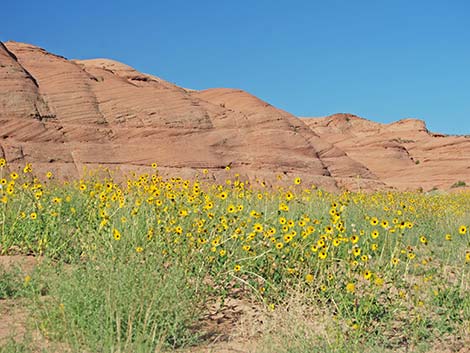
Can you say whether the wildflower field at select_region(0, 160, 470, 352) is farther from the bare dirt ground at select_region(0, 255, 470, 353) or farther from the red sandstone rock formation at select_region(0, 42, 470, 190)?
the red sandstone rock formation at select_region(0, 42, 470, 190)

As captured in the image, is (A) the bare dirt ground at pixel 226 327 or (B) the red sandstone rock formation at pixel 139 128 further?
(B) the red sandstone rock formation at pixel 139 128

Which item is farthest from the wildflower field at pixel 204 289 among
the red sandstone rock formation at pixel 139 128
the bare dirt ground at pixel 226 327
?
the red sandstone rock formation at pixel 139 128

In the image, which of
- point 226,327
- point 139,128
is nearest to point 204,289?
point 226,327

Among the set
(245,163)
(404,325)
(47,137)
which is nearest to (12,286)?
(404,325)

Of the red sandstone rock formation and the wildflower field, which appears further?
the red sandstone rock formation

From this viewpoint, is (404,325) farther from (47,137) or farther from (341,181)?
(341,181)

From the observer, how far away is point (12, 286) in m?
4.98

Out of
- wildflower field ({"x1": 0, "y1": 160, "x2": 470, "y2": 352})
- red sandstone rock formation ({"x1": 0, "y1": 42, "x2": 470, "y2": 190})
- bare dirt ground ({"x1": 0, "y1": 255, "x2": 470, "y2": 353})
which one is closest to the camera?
wildflower field ({"x1": 0, "y1": 160, "x2": 470, "y2": 352})

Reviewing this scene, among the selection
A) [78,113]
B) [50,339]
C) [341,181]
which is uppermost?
[78,113]

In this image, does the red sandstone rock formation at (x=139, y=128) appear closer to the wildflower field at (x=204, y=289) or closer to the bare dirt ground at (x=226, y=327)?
the wildflower field at (x=204, y=289)

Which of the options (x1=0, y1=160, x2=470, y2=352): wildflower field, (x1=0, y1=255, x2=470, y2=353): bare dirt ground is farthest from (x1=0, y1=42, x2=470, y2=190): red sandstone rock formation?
(x1=0, y1=255, x2=470, y2=353): bare dirt ground

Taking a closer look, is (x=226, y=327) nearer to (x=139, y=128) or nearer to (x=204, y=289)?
(x=204, y=289)

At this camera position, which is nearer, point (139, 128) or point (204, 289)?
point (204, 289)

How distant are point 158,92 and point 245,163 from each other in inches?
204
